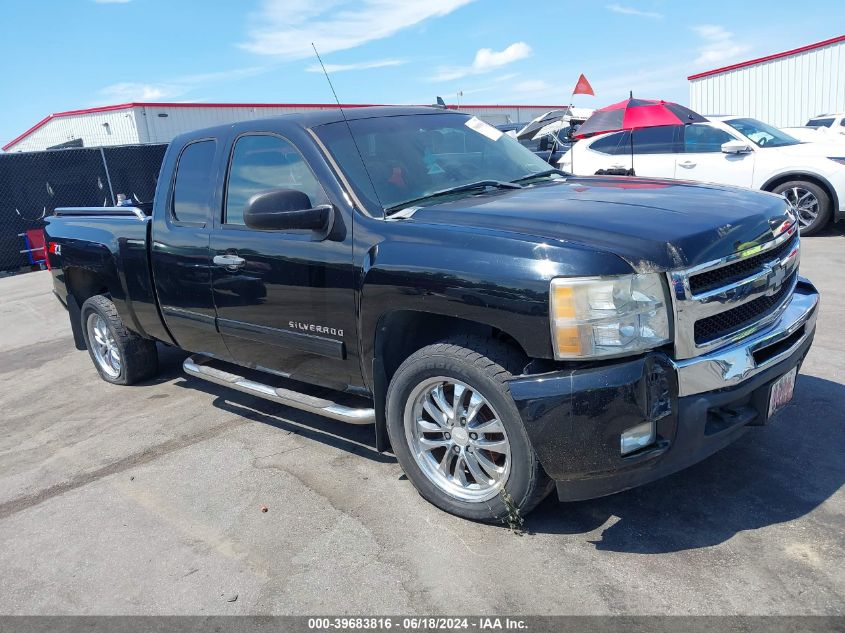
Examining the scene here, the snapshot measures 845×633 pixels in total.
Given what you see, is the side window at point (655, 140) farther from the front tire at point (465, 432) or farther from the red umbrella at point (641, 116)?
the front tire at point (465, 432)

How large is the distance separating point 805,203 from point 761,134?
1.20 m

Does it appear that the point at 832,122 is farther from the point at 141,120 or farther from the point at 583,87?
the point at 141,120

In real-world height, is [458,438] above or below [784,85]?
below

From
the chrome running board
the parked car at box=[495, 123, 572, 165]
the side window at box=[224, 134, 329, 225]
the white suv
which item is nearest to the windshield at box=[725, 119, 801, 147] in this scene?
the white suv

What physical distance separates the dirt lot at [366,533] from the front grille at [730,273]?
1.05m

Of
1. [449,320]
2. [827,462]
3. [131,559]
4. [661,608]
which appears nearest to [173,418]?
[131,559]

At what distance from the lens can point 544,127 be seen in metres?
14.0

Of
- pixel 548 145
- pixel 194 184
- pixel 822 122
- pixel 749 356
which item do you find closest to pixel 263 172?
pixel 194 184

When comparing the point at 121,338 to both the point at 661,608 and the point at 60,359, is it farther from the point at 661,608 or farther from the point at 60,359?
the point at 661,608

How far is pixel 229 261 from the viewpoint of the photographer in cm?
408

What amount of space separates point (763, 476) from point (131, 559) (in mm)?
3011

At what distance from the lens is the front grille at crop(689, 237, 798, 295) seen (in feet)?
9.08

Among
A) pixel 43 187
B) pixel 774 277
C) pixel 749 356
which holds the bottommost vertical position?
pixel 749 356

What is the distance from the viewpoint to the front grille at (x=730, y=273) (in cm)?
277
